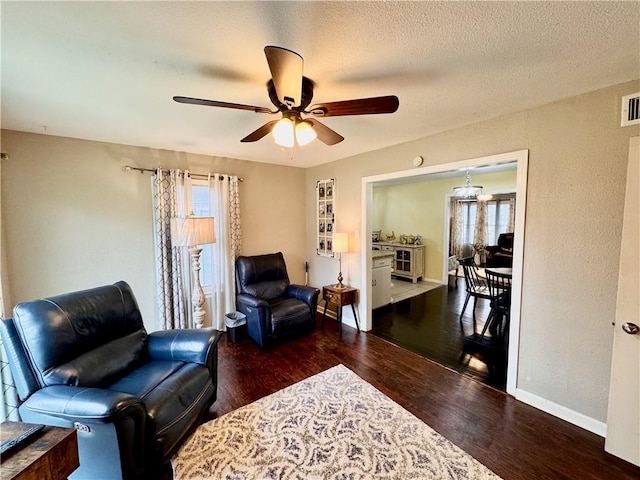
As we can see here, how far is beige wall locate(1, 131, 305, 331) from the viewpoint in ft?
8.39

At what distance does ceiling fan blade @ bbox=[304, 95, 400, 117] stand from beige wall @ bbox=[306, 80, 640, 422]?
1.45m

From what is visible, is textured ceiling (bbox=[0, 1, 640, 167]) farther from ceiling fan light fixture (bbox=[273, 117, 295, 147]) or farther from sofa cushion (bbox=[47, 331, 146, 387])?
sofa cushion (bbox=[47, 331, 146, 387])

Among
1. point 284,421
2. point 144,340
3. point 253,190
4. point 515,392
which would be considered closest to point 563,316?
point 515,392

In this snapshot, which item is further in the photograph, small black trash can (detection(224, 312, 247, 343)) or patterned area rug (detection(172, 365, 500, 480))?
small black trash can (detection(224, 312, 247, 343))

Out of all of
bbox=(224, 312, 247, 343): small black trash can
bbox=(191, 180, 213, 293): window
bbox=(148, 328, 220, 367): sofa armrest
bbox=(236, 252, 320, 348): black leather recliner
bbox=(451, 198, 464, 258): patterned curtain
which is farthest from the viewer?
bbox=(451, 198, 464, 258): patterned curtain

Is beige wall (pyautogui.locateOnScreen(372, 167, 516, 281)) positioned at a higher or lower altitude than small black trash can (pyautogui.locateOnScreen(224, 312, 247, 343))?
higher

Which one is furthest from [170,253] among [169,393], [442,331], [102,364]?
[442,331]

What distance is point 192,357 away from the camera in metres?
2.06

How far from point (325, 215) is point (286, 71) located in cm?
309

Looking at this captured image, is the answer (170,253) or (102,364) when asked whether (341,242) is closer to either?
(170,253)

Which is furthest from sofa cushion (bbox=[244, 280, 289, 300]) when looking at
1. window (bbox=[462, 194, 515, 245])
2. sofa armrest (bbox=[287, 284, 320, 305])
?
window (bbox=[462, 194, 515, 245])

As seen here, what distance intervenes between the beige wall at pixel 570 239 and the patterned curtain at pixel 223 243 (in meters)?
3.05

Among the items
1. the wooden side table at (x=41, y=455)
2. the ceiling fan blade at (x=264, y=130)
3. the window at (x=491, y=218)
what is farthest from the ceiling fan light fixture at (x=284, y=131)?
the window at (x=491, y=218)

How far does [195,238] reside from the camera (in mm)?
2822
